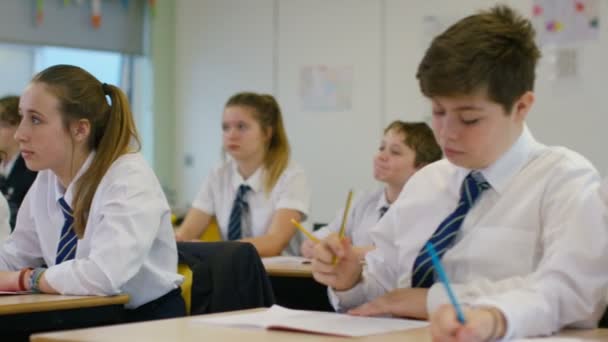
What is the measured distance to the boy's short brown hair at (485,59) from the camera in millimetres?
1686

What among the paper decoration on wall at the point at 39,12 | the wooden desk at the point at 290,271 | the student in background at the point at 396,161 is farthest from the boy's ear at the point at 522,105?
the paper decoration on wall at the point at 39,12

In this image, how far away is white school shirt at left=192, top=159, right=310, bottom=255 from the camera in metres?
4.16

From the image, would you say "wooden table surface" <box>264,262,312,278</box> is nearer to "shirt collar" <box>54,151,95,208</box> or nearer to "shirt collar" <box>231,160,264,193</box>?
"shirt collar" <box>54,151,95,208</box>

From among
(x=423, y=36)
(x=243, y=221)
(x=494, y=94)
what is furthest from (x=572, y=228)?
(x=423, y=36)

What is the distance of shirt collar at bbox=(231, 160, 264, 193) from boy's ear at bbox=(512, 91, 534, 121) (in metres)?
2.53

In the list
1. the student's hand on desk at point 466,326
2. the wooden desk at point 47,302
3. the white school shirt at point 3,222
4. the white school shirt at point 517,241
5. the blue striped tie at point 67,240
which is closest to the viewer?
the student's hand on desk at point 466,326

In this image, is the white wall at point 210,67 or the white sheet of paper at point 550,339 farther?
the white wall at point 210,67

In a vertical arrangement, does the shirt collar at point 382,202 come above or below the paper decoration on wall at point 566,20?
below

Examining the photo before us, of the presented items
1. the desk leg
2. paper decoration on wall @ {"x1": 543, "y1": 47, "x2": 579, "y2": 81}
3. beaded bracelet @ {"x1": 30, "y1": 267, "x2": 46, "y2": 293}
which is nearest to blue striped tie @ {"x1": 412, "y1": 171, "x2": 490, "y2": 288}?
beaded bracelet @ {"x1": 30, "y1": 267, "x2": 46, "y2": 293}

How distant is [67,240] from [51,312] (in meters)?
0.49

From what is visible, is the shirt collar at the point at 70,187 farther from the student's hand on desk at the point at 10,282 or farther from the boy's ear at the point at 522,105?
the boy's ear at the point at 522,105

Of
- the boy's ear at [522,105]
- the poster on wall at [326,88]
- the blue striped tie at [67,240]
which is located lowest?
the blue striped tie at [67,240]

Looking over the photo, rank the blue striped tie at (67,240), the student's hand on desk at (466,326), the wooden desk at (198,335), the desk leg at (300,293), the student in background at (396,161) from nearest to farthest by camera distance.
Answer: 1. the student's hand on desk at (466,326)
2. the wooden desk at (198,335)
3. the blue striped tie at (67,240)
4. the desk leg at (300,293)
5. the student in background at (396,161)

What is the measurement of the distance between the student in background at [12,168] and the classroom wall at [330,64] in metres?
2.27
